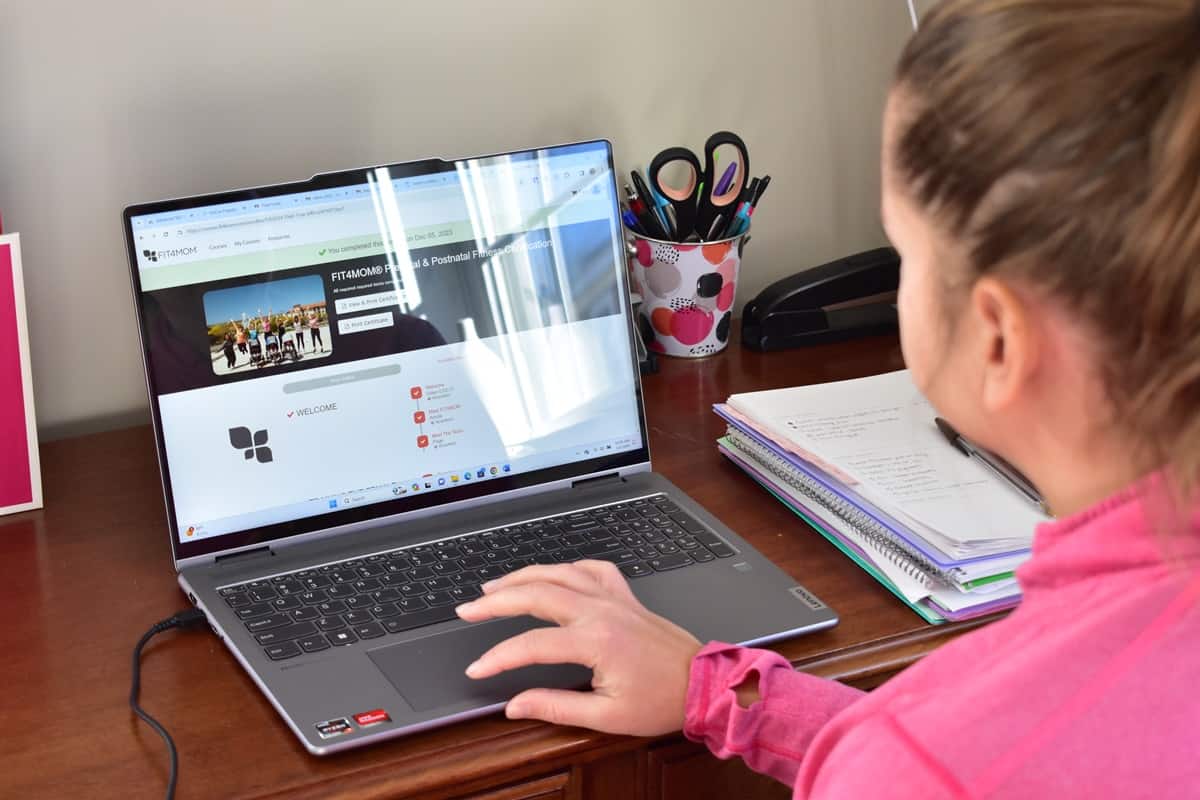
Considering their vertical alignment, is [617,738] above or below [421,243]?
below

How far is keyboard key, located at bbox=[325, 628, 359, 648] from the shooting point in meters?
0.91

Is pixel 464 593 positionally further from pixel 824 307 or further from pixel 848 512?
pixel 824 307

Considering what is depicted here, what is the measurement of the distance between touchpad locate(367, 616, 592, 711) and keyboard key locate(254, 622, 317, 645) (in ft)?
0.19

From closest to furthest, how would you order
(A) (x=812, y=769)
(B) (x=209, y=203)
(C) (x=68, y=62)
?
(A) (x=812, y=769) → (B) (x=209, y=203) → (C) (x=68, y=62)

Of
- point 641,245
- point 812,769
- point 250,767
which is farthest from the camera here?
point 641,245

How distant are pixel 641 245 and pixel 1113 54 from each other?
86 centimetres

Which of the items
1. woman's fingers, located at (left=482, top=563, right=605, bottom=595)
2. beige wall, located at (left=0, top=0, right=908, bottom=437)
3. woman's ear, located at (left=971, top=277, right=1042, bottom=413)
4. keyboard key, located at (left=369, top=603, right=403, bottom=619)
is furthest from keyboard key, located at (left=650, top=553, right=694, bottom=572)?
beige wall, located at (left=0, top=0, right=908, bottom=437)

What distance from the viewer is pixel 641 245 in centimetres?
138

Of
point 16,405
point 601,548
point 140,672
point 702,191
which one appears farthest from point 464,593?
point 702,191

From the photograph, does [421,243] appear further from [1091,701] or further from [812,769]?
[1091,701]

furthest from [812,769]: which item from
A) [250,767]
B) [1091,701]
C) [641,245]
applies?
[641,245]

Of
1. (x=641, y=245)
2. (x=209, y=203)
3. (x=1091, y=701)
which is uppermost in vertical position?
(x=209, y=203)

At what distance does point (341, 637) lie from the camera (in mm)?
915

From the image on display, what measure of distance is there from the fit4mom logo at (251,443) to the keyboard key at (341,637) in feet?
0.62
